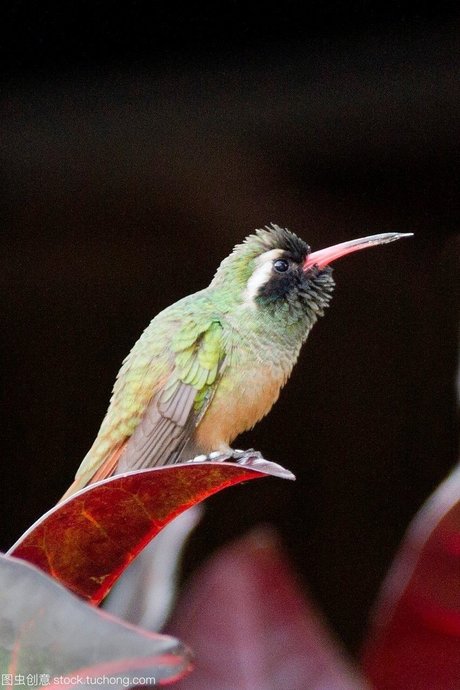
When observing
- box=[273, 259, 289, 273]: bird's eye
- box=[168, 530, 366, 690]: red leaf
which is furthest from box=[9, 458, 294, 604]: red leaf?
box=[273, 259, 289, 273]: bird's eye

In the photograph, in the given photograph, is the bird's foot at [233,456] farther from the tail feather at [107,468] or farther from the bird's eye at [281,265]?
the bird's eye at [281,265]

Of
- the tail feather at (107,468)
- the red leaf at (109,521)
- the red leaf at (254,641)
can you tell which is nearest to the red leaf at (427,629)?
the red leaf at (254,641)

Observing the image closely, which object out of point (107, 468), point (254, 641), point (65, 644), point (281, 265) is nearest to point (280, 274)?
point (281, 265)

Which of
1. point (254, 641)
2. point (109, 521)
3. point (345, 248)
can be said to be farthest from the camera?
point (345, 248)

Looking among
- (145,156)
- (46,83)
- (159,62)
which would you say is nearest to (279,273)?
(145,156)

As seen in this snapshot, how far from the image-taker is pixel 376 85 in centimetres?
134

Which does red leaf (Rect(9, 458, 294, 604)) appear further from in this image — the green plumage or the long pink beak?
the long pink beak

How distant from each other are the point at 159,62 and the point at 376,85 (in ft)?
1.36

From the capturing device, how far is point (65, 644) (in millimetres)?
437

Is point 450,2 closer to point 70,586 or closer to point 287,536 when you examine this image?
point 287,536

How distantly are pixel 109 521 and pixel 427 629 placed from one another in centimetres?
31

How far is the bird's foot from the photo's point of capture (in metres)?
1.15

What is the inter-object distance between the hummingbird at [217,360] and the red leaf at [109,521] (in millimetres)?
431

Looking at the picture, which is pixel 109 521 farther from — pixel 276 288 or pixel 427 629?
pixel 276 288
